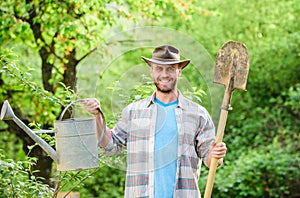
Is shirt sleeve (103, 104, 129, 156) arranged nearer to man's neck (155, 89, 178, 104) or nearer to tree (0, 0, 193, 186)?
man's neck (155, 89, 178, 104)

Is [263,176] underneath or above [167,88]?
underneath

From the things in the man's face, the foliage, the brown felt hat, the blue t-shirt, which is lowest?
the foliage

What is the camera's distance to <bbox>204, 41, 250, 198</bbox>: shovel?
3.00 metres

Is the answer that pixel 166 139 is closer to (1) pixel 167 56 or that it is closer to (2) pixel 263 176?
(1) pixel 167 56

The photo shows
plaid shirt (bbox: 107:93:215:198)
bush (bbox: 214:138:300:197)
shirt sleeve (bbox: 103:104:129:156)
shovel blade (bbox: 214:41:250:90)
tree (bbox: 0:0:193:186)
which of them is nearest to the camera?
shovel blade (bbox: 214:41:250:90)

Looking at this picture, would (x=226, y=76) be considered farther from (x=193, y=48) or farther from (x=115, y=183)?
(x=115, y=183)

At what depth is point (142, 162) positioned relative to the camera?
3.14m

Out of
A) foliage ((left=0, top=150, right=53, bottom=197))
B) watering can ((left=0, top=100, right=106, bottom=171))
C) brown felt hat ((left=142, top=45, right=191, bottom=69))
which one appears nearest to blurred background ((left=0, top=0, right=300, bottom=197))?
foliage ((left=0, top=150, right=53, bottom=197))

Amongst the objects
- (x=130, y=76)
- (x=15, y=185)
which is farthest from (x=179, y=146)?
(x=15, y=185)

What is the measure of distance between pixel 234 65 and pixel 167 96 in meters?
0.39

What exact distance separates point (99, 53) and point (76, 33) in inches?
14.2

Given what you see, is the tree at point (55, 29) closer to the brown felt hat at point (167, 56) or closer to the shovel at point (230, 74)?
the brown felt hat at point (167, 56)

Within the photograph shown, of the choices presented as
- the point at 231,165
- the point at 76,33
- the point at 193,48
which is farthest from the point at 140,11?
the point at 193,48

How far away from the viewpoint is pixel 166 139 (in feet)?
10.2
